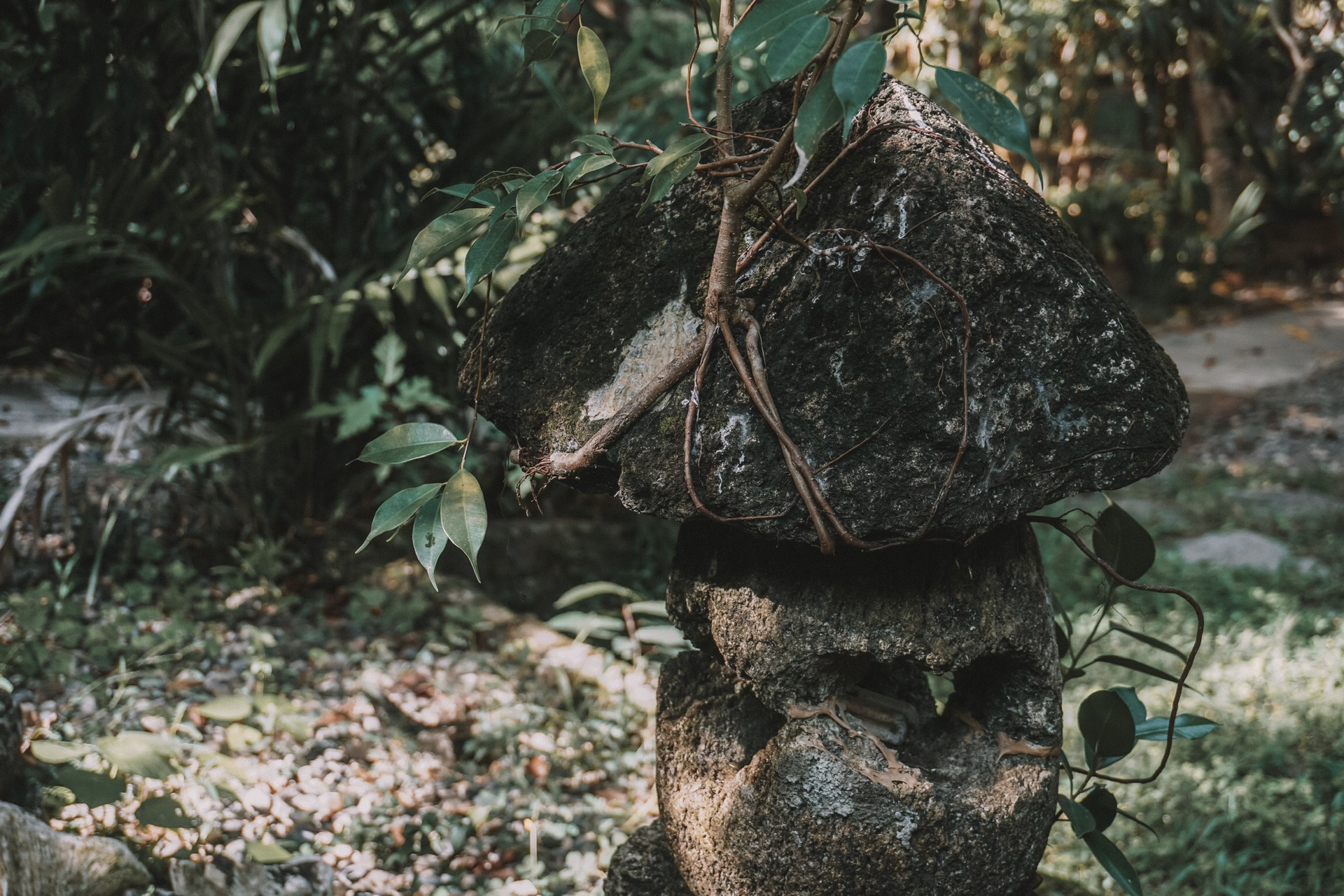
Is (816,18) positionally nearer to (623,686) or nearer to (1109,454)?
(1109,454)

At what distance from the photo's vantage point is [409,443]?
→ 1208 mm

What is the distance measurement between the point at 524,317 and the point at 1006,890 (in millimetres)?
981

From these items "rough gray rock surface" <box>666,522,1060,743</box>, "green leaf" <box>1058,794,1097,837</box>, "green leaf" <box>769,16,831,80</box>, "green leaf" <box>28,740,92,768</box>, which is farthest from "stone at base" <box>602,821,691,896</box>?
"green leaf" <box>769,16,831,80</box>

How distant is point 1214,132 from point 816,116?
27.2 ft

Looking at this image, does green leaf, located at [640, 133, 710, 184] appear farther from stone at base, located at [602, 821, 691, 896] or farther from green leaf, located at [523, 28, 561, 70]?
stone at base, located at [602, 821, 691, 896]

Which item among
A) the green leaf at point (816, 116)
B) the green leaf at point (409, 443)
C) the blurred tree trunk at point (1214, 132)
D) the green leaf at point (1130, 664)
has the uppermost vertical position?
the green leaf at point (816, 116)

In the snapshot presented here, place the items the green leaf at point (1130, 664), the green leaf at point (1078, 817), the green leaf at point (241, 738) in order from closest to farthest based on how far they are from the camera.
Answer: the green leaf at point (1078, 817) < the green leaf at point (1130, 664) < the green leaf at point (241, 738)

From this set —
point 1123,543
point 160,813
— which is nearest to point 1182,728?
point 1123,543

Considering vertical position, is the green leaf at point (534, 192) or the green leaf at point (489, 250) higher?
the green leaf at point (534, 192)

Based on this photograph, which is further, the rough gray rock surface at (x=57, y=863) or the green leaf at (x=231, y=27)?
the green leaf at (x=231, y=27)

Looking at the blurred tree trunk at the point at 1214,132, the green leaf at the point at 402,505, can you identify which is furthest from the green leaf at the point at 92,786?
the blurred tree trunk at the point at 1214,132

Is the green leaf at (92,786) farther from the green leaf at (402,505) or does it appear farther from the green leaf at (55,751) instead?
the green leaf at (402,505)

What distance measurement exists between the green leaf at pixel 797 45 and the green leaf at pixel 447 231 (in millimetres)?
487

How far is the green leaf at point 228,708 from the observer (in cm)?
196
